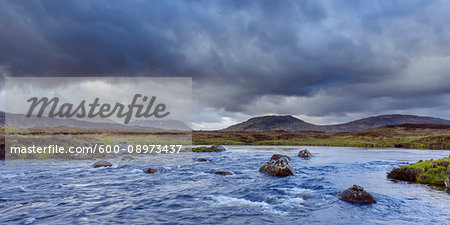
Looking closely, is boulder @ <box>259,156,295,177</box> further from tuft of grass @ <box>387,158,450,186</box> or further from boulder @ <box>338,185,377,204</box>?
tuft of grass @ <box>387,158,450,186</box>

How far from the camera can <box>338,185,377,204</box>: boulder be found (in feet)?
48.2

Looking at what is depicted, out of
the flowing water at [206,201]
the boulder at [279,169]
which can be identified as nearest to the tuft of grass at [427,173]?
the flowing water at [206,201]

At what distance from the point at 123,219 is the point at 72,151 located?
3545 cm

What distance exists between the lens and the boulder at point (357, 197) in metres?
14.7

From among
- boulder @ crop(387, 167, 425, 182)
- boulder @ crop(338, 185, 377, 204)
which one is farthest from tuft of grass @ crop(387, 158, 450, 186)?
boulder @ crop(338, 185, 377, 204)

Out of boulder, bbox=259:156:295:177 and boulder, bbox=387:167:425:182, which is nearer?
boulder, bbox=387:167:425:182

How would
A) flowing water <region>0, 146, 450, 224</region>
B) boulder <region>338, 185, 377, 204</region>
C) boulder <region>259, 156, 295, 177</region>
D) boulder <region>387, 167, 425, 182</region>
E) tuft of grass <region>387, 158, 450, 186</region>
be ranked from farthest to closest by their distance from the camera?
boulder <region>259, 156, 295, 177</region> < boulder <region>387, 167, 425, 182</region> < tuft of grass <region>387, 158, 450, 186</region> < boulder <region>338, 185, 377, 204</region> < flowing water <region>0, 146, 450, 224</region>

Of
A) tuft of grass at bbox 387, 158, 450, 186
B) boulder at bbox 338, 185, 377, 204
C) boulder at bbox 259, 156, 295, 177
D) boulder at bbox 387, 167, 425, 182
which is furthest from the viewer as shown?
boulder at bbox 259, 156, 295, 177

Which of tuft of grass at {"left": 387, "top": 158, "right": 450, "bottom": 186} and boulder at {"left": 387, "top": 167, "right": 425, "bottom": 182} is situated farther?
boulder at {"left": 387, "top": 167, "right": 425, "bottom": 182}

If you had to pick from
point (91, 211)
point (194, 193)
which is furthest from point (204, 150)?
point (91, 211)

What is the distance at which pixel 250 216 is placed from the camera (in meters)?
12.5

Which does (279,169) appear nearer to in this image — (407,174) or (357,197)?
(357,197)

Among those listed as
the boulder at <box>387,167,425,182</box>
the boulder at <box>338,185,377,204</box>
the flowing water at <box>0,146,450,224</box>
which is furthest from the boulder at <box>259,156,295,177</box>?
the boulder at <box>387,167,425,182</box>

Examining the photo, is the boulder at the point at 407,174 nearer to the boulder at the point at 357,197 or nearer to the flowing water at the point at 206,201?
the flowing water at the point at 206,201
